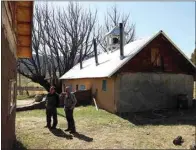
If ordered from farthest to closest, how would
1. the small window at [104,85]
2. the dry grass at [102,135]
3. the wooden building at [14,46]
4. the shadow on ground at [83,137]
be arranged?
the small window at [104,85]
the shadow on ground at [83,137]
the dry grass at [102,135]
the wooden building at [14,46]

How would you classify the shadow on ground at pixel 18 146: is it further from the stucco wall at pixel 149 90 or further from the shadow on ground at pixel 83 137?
the stucco wall at pixel 149 90

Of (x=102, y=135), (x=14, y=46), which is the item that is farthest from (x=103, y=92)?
(x=14, y=46)

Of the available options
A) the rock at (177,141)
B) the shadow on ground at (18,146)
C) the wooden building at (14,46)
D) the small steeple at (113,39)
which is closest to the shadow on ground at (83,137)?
the shadow on ground at (18,146)

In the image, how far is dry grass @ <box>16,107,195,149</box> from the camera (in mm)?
11141

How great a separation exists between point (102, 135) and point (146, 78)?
8.15 m

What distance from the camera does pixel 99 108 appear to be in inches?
824

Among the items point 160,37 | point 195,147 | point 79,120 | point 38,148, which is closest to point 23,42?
point 38,148

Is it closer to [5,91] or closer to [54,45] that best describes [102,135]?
[5,91]

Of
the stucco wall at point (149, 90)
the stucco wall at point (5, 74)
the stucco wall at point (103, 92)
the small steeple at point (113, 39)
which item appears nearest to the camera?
the stucco wall at point (5, 74)

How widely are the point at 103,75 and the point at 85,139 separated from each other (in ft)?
26.3

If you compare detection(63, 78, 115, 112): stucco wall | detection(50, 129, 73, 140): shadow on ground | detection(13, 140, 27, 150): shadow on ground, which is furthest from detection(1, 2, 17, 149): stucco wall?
detection(63, 78, 115, 112): stucco wall

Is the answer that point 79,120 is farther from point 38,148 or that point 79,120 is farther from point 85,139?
point 38,148

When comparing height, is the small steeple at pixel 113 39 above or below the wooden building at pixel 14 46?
above

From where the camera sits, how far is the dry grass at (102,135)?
11.1 meters
